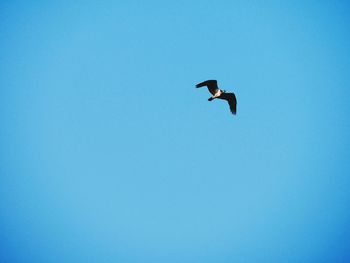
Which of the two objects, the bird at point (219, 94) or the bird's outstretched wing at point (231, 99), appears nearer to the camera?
the bird at point (219, 94)

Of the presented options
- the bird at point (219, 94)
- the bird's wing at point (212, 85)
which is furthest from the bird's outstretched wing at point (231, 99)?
the bird's wing at point (212, 85)

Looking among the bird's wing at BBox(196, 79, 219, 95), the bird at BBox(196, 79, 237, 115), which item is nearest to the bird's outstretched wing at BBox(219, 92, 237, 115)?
the bird at BBox(196, 79, 237, 115)

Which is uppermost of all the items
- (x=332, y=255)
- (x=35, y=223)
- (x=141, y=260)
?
(x=35, y=223)

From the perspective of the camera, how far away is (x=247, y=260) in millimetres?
80562

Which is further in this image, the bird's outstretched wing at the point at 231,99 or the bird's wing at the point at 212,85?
the bird's outstretched wing at the point at 231,99

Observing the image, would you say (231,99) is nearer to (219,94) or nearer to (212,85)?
(219,94)

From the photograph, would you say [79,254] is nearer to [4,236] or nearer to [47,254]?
[47,254]

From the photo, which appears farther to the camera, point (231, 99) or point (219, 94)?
point (231, 99)

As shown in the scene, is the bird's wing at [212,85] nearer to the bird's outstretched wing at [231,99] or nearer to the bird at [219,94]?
the bird at [219,94]

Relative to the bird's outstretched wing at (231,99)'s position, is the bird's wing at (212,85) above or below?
above

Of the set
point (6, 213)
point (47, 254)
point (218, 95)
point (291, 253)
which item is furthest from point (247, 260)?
point (218, 95)

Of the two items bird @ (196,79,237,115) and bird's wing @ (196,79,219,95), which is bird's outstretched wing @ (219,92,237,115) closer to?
bird @ (196,79,237,115)

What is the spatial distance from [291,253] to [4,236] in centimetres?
7816

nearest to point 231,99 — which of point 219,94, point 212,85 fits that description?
point 219,94
